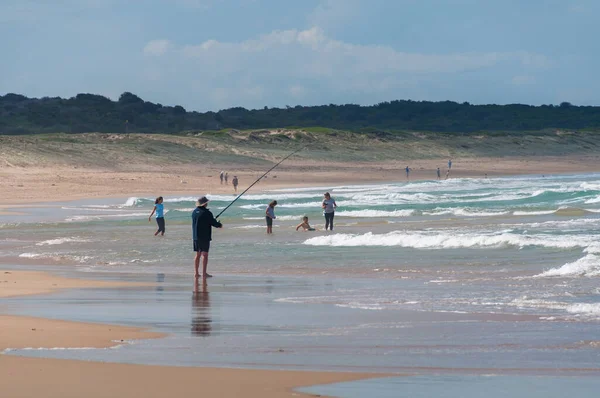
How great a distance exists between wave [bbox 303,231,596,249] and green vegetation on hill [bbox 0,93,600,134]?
229ft

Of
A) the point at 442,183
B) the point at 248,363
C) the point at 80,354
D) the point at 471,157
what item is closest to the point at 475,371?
the point at 248,363

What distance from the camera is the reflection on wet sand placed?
820 centimetres

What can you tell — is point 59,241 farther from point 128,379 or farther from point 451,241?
point 128,379

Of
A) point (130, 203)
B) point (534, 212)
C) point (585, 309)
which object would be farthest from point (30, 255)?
point (130, 203)

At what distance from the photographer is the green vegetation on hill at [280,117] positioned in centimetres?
9556

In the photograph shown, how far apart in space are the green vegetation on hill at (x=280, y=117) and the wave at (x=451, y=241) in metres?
69.8

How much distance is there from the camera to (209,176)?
53125 millimetres

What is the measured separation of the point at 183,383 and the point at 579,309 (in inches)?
171

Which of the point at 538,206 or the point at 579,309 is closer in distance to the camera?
the point at 579,309

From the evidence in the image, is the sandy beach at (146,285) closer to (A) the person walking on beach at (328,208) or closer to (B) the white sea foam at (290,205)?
(B) the white sea foam at (290,205)

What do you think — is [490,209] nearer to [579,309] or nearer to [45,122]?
[579,309]

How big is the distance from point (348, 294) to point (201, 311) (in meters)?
1.94

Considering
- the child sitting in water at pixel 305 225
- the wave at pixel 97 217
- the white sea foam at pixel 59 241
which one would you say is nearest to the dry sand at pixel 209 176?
the wave at pixel 97 217

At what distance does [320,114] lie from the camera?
142125 mm
